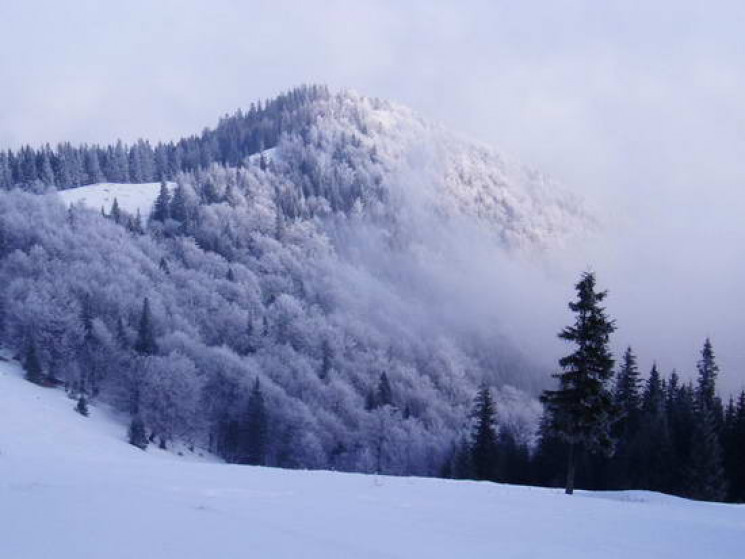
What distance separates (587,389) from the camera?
31.0 metres

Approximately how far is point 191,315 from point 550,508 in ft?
404

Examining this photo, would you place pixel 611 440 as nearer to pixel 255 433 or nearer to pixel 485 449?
pixel 485 449

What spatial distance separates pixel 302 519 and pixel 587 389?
71.4 feet

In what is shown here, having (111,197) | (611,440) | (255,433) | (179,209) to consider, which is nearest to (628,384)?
(611,440)

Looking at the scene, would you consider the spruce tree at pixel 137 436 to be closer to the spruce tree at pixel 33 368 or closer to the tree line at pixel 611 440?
the spruce tree at pixel 33 368

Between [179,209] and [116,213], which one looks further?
[179,209]

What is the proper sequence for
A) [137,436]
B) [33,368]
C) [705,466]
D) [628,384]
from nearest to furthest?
1. [705,466]
2. [628,384]
3. [137,436]
4. [33,368]

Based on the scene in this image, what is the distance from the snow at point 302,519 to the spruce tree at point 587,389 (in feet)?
23.7

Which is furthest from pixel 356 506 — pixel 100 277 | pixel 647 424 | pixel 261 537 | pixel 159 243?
pixel 159 243

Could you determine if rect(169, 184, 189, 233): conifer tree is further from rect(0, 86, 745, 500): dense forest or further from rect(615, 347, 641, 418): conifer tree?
rect(615, 347, 641, 418): conifer tree

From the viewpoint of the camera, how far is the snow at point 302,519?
9391 millimetres

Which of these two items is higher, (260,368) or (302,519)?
(260,368)

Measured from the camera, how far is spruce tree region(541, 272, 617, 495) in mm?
31078

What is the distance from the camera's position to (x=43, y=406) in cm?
5247
